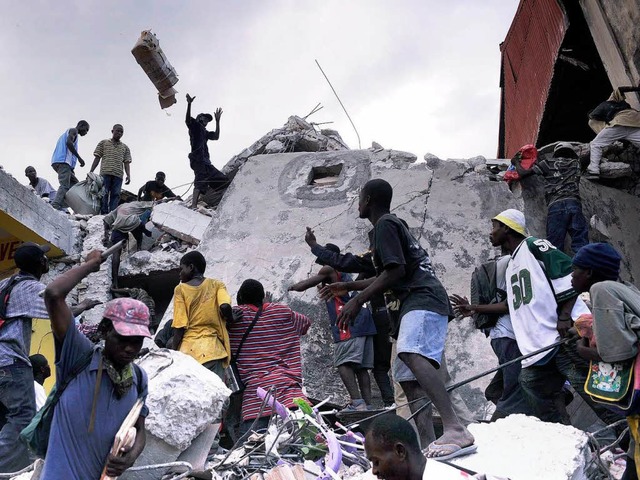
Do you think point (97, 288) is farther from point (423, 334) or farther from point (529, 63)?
point (529, 63)

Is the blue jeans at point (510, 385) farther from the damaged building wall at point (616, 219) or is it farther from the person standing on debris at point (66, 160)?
the person standing on debris at point (66, 160)

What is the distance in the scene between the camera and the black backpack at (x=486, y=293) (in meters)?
5.41

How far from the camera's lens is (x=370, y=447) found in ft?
10.3

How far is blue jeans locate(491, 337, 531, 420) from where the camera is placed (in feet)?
17.1

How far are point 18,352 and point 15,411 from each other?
1.14 ft

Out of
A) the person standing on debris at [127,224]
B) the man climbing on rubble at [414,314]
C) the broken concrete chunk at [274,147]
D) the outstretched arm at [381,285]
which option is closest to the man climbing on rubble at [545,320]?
the man climbing on rubble at [414,314]

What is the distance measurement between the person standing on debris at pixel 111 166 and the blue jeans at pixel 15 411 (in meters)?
7.25

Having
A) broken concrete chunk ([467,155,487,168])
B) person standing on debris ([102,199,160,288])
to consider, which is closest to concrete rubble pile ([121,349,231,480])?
broken concrete chunk ([467,155,487,168])

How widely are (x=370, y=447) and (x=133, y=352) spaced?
1.10 meters

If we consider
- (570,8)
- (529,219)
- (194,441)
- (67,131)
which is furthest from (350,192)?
(67,131)

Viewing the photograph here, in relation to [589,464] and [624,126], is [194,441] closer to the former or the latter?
[589,464]

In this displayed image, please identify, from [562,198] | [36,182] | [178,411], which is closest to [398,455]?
[178,411]

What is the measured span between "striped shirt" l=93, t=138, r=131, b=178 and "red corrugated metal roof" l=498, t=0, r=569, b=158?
20.5ft

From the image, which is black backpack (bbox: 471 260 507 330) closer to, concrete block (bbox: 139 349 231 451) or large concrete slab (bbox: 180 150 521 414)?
large concrete slab (bbox: 180 150 521 414)
